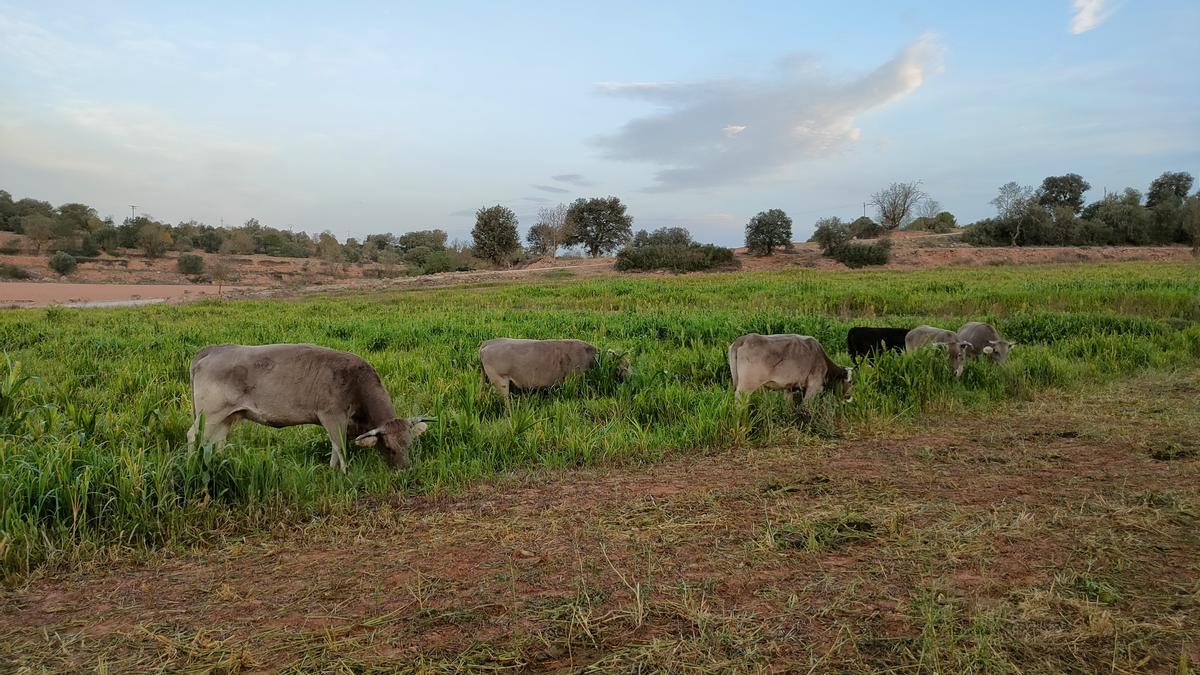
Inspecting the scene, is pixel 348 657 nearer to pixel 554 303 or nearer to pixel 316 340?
pixel 316 340

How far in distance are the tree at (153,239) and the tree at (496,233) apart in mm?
32190

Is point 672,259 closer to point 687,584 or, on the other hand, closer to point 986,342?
point 986,342

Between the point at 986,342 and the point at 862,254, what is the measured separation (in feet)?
131

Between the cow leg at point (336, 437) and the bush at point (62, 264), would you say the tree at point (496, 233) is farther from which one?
the cow leg at point (336, 437)

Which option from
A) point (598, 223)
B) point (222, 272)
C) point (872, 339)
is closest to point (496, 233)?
point (598, 223)

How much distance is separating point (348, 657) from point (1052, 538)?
4.37 metres

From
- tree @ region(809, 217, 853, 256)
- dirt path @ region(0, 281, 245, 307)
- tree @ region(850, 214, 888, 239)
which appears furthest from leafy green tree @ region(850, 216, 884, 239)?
dirt path @ region(0, 281, 245, 307)

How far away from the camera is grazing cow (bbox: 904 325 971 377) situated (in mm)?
9633

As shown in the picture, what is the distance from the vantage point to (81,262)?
2356 inches

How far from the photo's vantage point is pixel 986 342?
11547 millimetres

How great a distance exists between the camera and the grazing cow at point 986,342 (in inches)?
420

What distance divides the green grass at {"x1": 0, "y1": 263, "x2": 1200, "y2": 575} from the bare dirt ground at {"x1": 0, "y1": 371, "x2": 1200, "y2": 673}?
1.61 ft

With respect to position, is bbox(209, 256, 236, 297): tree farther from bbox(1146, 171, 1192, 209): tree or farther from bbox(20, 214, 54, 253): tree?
bbox(1146, 171, 1192, 209): tree

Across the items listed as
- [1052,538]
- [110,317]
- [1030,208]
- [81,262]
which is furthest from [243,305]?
[1030,208]
